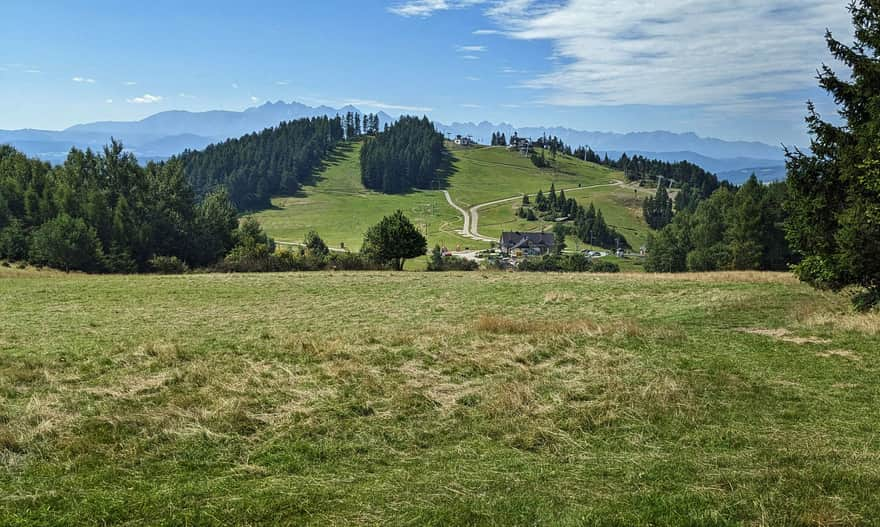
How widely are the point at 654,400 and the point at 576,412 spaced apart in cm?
182

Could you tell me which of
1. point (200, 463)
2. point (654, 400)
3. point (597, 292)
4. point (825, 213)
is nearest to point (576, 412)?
point (654, 400)

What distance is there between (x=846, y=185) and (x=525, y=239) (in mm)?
146335

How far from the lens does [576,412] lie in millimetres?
10383

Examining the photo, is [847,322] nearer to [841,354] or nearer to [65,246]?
[841,354]

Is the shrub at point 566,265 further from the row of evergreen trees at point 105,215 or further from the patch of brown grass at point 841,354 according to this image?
the patch of brown grass at point 841,354

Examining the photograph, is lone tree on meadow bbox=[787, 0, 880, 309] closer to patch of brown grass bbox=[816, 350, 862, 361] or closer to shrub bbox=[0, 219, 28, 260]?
patch of brown grass bbox=[816, 350, 862, 361]

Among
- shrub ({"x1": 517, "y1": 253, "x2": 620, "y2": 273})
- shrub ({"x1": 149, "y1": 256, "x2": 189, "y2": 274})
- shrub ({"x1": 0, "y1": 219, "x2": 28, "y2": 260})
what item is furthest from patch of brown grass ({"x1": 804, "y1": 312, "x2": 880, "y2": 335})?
shrub ({"x1": 517, "y1": 253, "x2": 620, "y2": 273})

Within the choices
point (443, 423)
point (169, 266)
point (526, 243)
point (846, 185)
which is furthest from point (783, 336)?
point (526, 243)

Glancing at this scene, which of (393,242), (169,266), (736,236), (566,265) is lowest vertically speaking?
(566,265)

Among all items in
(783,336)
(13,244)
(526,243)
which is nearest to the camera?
(783,336)

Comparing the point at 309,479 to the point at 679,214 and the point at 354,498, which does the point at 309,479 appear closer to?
the point at 354,498

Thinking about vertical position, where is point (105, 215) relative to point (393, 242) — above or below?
above

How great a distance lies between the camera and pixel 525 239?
166375 millimetres

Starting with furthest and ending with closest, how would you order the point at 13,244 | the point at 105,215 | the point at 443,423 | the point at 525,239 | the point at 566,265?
the point at 525,239
the point at 566,265
the point at 105,215
the point at 13,244
the point at 443,423
